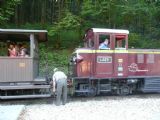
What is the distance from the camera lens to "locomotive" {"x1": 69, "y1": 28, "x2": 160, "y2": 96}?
17.7 metres

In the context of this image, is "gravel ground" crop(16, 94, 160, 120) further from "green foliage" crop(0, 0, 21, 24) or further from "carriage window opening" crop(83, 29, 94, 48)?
"green foliage" crop(0, 0, 21, 24)

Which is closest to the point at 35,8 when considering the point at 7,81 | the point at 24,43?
the point at 24,43

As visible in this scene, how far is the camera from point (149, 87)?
1875 cm

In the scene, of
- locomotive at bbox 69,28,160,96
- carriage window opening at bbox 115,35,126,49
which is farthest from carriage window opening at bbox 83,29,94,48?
carriage window opening at bbox 115,35,126,49

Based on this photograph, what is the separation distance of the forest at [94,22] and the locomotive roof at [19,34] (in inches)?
297

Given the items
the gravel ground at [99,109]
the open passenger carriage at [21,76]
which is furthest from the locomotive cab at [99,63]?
the open passenger carriage at [21,76]

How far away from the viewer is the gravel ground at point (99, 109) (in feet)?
43.7

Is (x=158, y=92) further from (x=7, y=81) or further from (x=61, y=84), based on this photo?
(x=7, y=81)

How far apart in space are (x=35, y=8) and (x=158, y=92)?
23.1 m

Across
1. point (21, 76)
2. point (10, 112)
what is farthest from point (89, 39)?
point (10, 112)

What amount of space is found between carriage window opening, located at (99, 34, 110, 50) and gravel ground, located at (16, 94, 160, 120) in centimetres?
237

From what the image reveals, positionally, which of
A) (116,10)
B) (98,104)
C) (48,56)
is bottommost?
(98,104)

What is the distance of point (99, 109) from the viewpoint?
14.9m

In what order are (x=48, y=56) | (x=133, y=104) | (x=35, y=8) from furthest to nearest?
(x=35, y=8) → (x=48, y=56) → (x=133, y=104)
